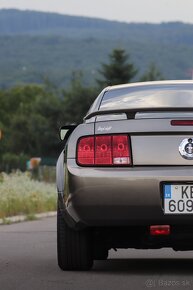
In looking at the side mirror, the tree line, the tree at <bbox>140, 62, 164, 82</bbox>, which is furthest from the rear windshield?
the tree at <bbox>140, 62, 164, 82</bbox>

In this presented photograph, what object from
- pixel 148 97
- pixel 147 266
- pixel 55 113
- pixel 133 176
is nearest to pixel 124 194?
pixel 133 176

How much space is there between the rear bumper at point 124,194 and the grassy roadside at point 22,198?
1310 centimetres

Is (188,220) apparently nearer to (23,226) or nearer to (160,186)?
(160,186)

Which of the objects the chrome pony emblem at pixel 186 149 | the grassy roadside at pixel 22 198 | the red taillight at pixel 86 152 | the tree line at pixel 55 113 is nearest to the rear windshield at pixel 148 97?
the red taillight at pixel 86 152

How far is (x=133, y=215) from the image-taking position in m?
8.91

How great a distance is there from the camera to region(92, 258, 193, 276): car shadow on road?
974 cm

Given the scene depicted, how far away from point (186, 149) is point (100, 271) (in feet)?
4.66

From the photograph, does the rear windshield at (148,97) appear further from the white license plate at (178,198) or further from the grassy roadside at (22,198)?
the grassy roadside at (22,198)

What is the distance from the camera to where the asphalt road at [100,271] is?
859 cm

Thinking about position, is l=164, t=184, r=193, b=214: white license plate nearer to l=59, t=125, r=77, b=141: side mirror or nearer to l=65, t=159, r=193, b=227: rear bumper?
l=65, t=159, r=193, b=227: rear bumper

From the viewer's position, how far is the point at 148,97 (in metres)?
10.1

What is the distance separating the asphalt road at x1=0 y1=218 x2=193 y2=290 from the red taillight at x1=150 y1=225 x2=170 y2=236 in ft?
1.04

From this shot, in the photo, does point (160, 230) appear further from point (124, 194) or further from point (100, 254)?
point (100, 254)

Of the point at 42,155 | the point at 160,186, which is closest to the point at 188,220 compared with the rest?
the point at 160,186
